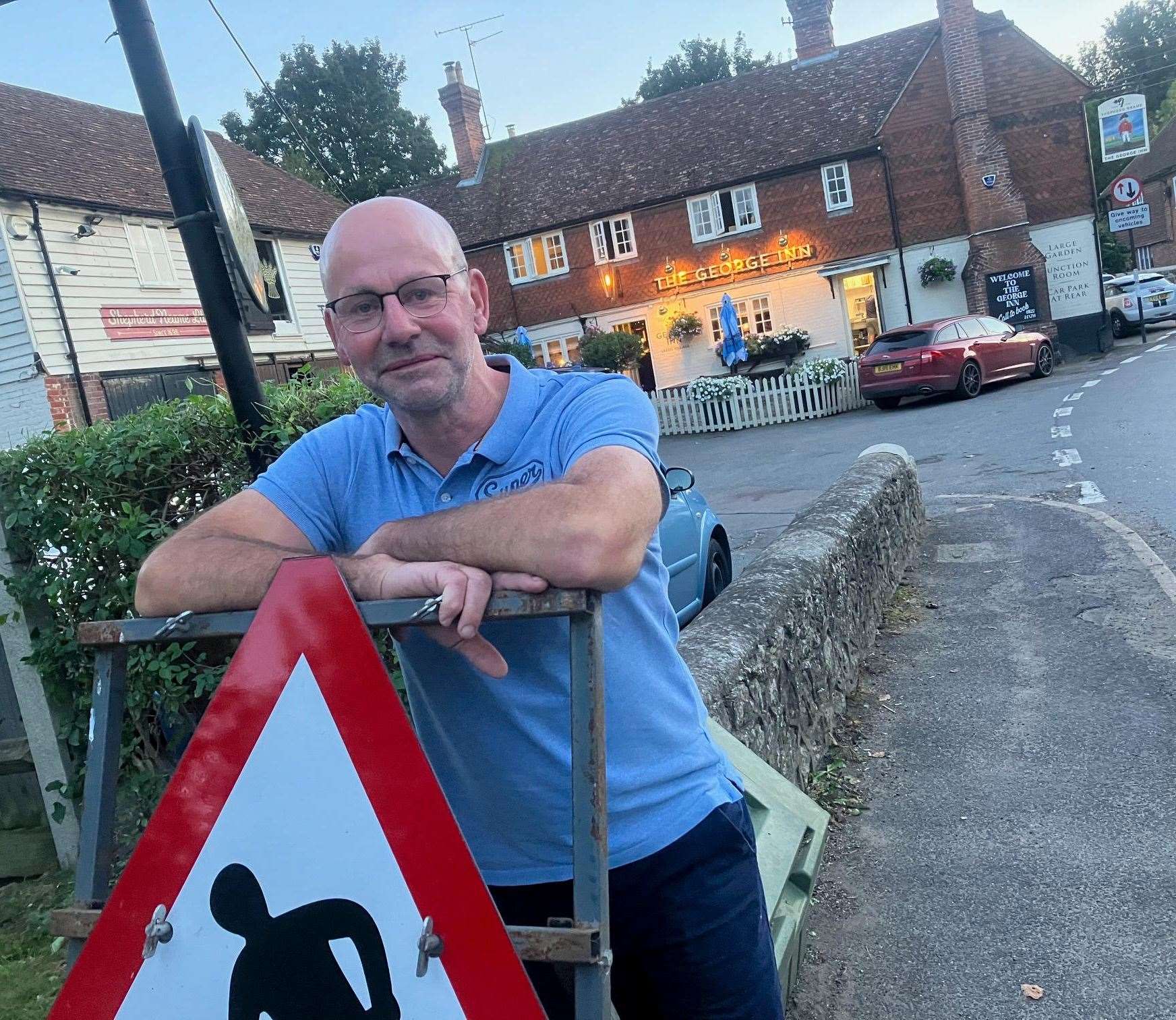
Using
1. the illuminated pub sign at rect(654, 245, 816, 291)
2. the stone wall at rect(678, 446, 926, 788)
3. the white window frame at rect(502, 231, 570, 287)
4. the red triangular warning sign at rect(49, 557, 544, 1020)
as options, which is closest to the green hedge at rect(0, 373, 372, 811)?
the stone wall at rect(678, 446, 926, 788)

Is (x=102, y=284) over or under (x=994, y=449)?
over

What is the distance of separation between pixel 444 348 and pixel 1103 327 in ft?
92.5

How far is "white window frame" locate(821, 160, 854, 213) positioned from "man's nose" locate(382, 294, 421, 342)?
28660 millimetres

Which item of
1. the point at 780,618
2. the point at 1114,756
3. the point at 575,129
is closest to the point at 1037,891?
the point at 1114,756

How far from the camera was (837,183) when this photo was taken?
28.3m

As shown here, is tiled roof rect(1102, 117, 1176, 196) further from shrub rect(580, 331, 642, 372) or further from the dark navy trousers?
the dark navy trousers

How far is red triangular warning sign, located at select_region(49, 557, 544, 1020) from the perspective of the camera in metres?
1.28

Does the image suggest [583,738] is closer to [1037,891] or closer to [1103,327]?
[1037,891]

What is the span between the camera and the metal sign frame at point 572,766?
1.30 meters

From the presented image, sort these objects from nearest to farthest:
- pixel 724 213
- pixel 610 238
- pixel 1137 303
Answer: pixel 1137 303
pixel 724 213
pixel 610 238

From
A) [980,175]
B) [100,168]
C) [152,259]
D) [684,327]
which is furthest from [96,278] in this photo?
[980,175]

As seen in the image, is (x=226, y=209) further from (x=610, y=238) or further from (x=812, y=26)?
(x=812, y=26)

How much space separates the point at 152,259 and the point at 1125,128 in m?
25.5

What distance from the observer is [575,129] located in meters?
34.3
